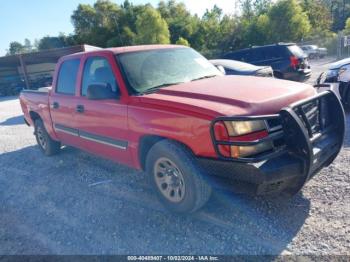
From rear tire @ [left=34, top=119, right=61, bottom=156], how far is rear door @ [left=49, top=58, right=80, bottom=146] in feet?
2.23

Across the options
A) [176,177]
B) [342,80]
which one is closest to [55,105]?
[176,177]

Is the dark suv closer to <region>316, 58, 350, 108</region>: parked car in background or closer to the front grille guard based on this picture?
<region>316, 58, 350, 108</region>: parked car in background

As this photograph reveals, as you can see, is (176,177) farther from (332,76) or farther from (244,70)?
(244,70)

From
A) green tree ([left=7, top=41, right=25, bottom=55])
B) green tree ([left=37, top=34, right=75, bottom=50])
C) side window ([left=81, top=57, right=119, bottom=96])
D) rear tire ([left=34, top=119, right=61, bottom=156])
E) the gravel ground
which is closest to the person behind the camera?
the gravel ground

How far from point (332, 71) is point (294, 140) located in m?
5.21

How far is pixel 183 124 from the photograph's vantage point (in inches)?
117

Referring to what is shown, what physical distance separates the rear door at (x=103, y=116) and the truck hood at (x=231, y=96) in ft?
1.65

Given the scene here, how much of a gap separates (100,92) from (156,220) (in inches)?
65.3

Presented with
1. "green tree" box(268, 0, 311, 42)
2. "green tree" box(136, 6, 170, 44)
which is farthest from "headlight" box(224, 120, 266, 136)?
"green tree" box(268, 0, 311, 42)

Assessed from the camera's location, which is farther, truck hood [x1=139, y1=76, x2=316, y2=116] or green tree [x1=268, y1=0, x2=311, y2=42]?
green tree [x1=268, y1=0, x2=311, y2=42]

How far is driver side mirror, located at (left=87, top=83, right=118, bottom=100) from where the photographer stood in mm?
3633

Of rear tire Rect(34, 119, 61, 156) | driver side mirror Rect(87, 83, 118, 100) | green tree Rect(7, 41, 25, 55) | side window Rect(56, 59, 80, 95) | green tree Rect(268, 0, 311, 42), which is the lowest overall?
rear tire Rect(34, 119, 61, 156)

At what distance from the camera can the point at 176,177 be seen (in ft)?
10.7

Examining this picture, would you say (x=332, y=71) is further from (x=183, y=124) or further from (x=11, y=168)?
(x=11, y=168)
